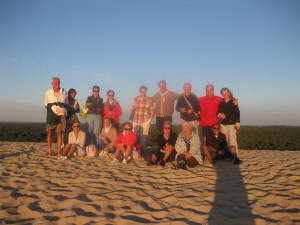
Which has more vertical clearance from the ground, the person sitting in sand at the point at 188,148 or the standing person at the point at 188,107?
the standing person at the point at 188,107

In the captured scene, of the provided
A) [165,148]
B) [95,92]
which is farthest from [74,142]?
[165,148]

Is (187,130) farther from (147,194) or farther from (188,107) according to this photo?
(147,194)

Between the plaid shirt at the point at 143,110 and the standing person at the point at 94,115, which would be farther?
the standing person at the point at 94,115

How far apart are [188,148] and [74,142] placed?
343 cm

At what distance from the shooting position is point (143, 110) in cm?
799

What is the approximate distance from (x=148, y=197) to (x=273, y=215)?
1.84 metres

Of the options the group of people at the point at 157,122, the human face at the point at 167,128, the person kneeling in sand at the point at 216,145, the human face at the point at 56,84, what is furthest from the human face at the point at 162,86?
the human face at the point at 56,84

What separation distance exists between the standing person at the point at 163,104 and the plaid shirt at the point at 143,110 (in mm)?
203

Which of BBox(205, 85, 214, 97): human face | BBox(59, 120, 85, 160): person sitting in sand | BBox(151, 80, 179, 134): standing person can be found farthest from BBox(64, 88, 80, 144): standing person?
BBox(205, 85, 214, 97): human face

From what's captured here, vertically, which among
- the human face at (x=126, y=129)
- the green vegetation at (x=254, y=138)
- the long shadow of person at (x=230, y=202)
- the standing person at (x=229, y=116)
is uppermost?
the standing person at (x=229, y=116)

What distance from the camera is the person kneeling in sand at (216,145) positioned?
24.0ft

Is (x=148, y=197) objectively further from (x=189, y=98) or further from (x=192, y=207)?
(x=189, y=98)

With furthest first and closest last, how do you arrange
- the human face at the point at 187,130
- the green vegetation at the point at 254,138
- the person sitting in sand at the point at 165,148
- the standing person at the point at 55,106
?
the green vegetation at the point at 254,138 < the standing person at the point at 55,106 < the person sitting in sand at the point at 165,148 < the human face at the point at 187,130

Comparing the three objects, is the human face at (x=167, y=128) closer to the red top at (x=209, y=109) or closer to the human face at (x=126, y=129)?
the human face at (x=126, y=129)
